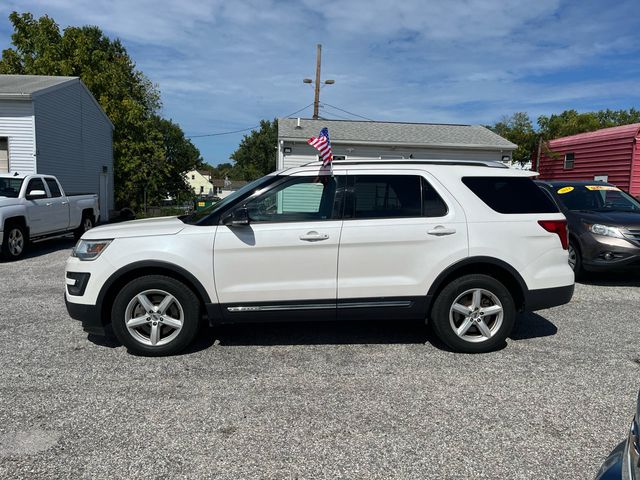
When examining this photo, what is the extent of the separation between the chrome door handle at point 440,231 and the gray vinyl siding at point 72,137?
16.4m

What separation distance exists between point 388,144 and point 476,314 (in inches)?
596

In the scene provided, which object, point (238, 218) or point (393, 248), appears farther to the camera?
point (393, 248)

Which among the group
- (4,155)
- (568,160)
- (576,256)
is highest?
(568,160)

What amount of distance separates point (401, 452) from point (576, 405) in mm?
1533

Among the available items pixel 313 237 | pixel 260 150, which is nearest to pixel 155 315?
pixel 313 237

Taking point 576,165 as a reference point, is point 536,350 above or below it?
below

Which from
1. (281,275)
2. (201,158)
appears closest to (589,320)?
(281,275)

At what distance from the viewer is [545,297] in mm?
4656

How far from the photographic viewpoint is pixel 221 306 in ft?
14.5

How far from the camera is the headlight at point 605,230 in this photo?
24.7ft

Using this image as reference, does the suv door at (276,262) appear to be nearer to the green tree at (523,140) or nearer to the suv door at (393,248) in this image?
the suv door at (393,248)

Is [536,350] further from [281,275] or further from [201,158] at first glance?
[201,158]

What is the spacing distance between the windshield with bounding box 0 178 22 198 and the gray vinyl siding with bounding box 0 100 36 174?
6.47 m

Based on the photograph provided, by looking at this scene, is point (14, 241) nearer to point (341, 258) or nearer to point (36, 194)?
point (36, 194)
